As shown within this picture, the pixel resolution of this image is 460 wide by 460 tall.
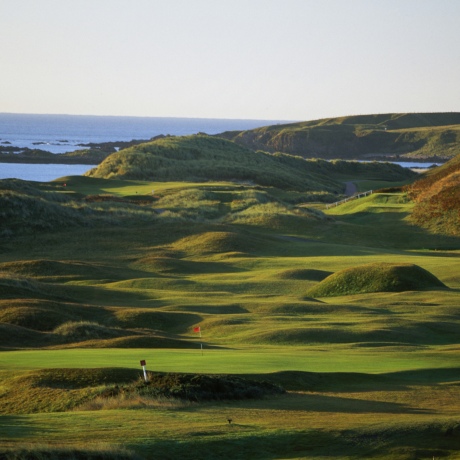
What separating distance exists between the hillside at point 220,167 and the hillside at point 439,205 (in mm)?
42112

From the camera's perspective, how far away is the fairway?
68.1 ft

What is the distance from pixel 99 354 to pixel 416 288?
22049 mm

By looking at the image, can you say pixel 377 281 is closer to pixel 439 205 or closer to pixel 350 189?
pixel 439 205

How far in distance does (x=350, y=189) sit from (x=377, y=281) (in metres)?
89.1

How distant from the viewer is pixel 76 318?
111 feet

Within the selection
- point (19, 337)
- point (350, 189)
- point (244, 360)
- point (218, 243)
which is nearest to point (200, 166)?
point (350, 189)

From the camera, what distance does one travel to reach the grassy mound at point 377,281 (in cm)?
4294

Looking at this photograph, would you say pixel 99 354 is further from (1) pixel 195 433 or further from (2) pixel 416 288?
(2) pixel 416 288

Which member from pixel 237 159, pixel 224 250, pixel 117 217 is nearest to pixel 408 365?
pixel 224 250

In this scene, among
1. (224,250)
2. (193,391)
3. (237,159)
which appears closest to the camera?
(193,391)

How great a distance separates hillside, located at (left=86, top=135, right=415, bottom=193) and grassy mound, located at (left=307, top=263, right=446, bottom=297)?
80267mm

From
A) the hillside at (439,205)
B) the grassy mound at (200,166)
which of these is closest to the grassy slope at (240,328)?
the hillside at (439,205)

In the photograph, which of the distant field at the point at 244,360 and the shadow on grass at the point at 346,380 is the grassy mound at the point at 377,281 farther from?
the shadow on grass at the point at 346,380

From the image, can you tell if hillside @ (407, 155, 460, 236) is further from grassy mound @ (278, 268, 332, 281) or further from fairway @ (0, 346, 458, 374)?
fairway @ (0, 346, 458, 374)
